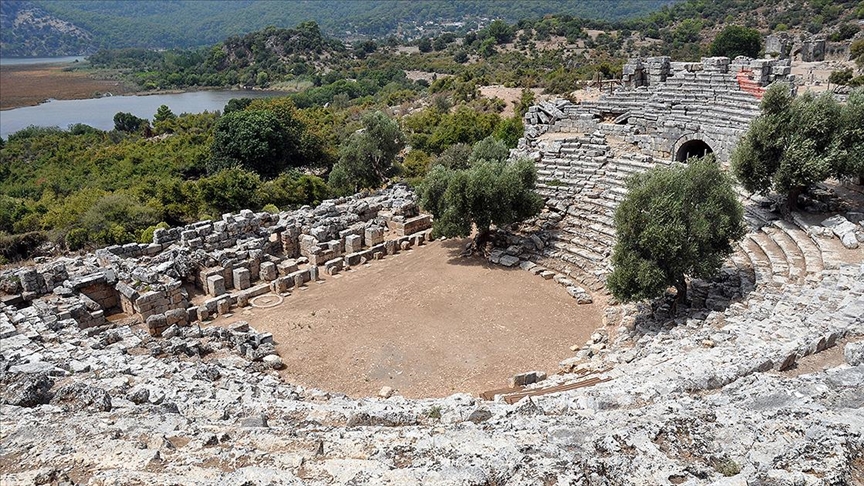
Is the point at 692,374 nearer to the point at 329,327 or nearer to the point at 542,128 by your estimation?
the point at 329,327

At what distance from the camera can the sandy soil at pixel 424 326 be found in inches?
631

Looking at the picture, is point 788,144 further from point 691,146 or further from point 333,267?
point 333,267

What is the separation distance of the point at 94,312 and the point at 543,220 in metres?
17.0

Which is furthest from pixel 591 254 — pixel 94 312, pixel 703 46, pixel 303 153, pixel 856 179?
pixel 703 46

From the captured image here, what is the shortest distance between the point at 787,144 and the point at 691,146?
30.4ft

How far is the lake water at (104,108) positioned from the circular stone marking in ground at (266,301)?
2709 inches

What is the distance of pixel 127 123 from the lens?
66.9 metres

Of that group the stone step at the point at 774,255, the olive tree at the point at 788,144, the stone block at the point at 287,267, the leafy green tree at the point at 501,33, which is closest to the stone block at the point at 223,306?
the stone block at the point at 287,267

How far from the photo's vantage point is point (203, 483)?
23.2 feet

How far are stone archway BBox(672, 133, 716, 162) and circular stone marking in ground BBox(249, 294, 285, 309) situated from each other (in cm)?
1766

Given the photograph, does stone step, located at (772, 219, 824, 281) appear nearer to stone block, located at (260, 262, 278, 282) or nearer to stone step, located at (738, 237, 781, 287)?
stone step, located at (738, 237, 781, 287)

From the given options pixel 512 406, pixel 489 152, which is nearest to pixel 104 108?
pixel 489 152

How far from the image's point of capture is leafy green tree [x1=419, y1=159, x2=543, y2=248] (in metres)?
22.9

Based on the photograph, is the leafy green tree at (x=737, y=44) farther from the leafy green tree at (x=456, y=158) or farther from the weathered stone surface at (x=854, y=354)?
the weathered stone surface at (x=854, y=354)
